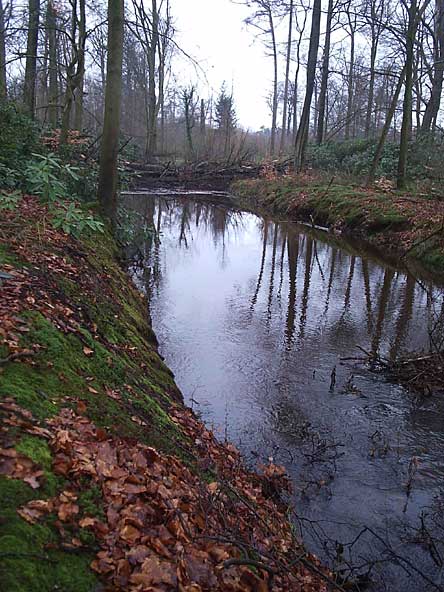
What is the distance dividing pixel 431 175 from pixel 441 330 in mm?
13046

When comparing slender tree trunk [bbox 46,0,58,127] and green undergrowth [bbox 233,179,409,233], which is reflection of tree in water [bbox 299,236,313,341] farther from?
slender tree trunk [bbox 46,0,58,127]

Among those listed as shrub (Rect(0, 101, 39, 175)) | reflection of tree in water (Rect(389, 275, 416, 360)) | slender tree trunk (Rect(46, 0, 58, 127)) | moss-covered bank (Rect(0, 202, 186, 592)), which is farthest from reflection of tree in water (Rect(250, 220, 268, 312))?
slender tree trunk (Rect(46, 0, 58, 127))

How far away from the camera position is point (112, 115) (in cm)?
933

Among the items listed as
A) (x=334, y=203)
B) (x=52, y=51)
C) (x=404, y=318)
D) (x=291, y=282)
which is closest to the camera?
(x=404, y=318)

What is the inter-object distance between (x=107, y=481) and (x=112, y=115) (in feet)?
26.9

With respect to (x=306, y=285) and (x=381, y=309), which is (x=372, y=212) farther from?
(x=381, y=309)

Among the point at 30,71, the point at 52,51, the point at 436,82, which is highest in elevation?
the point at 436,82

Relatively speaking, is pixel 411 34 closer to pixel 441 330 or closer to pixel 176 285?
pixel 176 285

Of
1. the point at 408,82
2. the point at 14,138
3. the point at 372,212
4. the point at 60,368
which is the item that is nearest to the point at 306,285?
the point at 372,212

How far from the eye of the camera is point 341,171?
2500cm

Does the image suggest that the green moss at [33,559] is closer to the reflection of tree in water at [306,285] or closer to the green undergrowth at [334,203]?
the reflection of tree in water at [306,285]

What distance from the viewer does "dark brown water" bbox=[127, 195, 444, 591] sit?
12.8ft

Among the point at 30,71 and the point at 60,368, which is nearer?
the point at 60,368

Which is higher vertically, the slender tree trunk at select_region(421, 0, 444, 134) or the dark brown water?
the slender tree trunk at select_region(421, 0, 444, 134)
